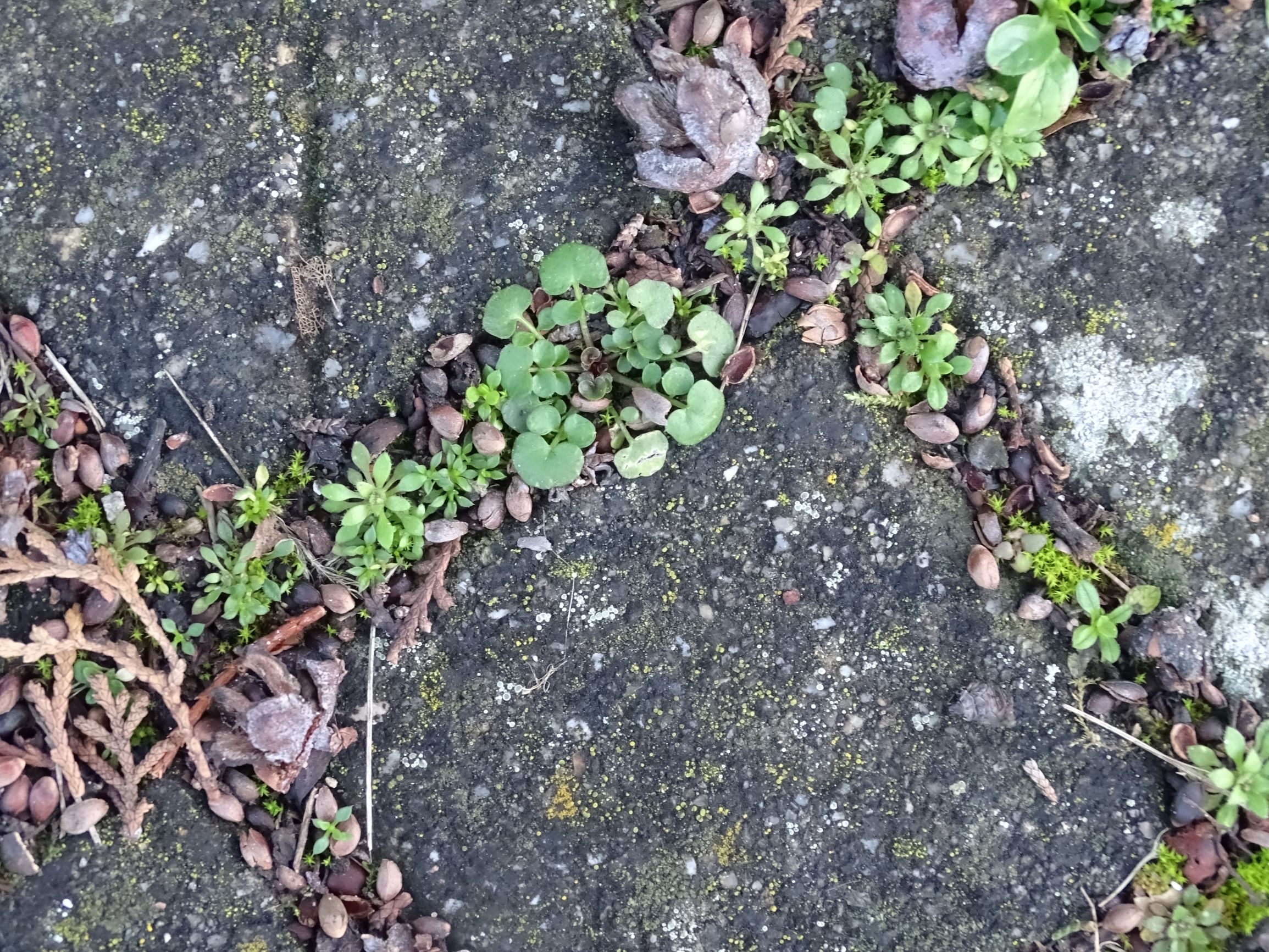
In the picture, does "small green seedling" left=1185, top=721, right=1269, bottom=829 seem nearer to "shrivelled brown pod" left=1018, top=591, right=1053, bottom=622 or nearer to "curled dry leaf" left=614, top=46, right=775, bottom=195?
"shrivelled brown pod" left=1018, top=591, right=1053, bottom=622

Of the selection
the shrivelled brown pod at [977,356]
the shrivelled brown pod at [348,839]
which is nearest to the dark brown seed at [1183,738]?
the shrivelled brown pod at [977,356]

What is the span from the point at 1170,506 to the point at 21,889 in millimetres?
3101

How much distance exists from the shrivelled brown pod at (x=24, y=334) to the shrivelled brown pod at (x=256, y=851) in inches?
54.3

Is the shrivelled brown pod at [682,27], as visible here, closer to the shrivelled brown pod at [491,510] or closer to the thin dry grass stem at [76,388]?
the shrivelled brown pod at [491,510]

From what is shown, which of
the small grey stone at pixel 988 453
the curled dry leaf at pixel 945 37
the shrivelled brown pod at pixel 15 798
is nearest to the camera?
the shrivelled brown pod at pixel 15 798

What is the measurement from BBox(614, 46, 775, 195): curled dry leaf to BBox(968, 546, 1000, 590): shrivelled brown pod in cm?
117

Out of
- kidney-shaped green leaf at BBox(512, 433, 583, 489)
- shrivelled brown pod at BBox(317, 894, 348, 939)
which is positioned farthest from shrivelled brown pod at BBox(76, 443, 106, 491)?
shrivelled brown pod at BBox(317, 894, 348, 939)

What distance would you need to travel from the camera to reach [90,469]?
224 cm

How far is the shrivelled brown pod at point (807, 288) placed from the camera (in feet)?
7.70

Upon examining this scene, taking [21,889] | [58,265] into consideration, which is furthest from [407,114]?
[21,889]

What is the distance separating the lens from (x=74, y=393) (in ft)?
7.54

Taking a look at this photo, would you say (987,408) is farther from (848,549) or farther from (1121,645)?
(1121,645)

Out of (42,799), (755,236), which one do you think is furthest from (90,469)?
(755,236)

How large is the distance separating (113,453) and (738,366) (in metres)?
1.66
